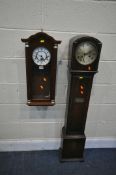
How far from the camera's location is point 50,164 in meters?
2.00

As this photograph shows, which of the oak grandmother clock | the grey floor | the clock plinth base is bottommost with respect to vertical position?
the grey floor

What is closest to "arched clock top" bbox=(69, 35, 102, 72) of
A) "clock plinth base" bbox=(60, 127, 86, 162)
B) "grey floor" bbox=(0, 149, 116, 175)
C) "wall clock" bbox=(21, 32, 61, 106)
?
"wall clock" bbox=(21, 32, 61, 106)

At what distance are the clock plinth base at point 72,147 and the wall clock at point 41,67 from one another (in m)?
0.49

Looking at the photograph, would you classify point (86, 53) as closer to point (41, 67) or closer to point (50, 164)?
point (41, 67)

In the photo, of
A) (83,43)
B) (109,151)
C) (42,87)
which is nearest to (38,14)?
(83,43)

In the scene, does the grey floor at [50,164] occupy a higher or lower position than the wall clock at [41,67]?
lower

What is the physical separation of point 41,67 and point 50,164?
1.11m

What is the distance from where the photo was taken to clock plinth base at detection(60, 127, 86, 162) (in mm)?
1906

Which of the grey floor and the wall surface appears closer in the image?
the wall surface

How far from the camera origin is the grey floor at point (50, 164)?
1.91m

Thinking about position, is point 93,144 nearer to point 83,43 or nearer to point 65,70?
point 65,70

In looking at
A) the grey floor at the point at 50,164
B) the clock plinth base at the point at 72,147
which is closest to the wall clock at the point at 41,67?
the clock plinth base at the point at 72,147

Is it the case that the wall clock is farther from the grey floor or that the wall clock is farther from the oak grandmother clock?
the grey floor

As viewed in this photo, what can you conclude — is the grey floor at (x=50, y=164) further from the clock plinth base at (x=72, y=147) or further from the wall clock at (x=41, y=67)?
the wall clock at (x=41, y=67)
